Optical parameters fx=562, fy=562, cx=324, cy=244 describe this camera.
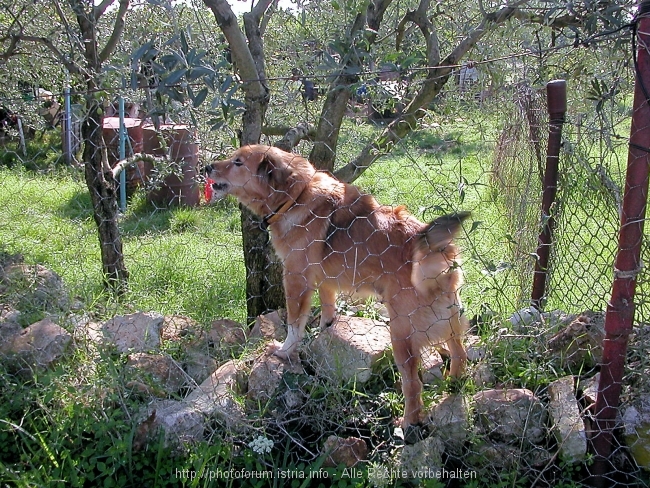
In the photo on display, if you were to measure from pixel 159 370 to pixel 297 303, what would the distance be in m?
0.80

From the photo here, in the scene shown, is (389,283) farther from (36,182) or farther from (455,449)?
(36,182)

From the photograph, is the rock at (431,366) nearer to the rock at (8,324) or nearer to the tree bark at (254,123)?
the tree bark at (254,123)

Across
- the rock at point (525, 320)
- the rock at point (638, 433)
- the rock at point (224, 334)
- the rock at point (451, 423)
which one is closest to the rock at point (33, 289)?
the rock at point (224, 334)

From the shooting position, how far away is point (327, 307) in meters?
3.37

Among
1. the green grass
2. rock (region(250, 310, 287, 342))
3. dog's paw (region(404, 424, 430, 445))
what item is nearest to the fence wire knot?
the green grass

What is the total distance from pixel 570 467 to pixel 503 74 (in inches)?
101

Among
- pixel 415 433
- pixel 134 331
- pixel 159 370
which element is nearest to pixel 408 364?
pixel 415 433

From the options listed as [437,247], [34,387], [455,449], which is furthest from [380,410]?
[34,387]

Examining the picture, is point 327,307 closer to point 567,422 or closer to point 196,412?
point 196,412

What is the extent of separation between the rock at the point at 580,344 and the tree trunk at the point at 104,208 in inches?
112

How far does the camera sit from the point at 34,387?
9.17ft

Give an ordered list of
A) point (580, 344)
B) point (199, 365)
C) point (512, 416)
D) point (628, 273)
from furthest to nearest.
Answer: point (199, 365), point (580, 344), point (512, 416), point (628, 273)

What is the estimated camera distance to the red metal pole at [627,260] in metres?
2.11

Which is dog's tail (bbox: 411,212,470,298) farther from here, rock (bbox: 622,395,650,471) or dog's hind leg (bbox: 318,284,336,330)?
rock (bbox: 622,395,650,471)
